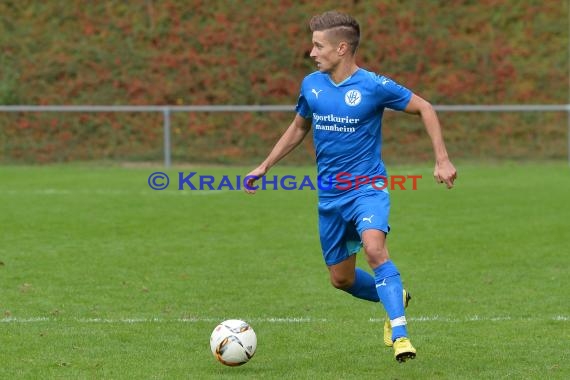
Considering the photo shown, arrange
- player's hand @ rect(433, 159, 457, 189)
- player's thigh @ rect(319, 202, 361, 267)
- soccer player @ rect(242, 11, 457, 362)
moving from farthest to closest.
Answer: player's thigh @ rect(319, 202, 361, 267), soccer player @ rect(242, 11, 457, 362), player's hand @ rect(433, 159, 457, 189)

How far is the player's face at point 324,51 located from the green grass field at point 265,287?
1853mm

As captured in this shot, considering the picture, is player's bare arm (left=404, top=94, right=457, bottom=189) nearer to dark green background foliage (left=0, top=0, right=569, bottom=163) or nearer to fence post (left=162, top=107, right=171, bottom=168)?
fence post (left=162, top=107, right=171, bottom=168)

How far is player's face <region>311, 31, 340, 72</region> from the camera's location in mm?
7223

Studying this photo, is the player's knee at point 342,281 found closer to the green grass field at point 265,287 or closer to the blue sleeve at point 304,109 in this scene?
the green grass field at point 265,287

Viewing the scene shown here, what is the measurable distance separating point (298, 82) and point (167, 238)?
1634 cm

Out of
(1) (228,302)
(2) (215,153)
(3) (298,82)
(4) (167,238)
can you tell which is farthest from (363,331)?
(3) (298,82)

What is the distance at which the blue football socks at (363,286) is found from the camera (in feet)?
25.6

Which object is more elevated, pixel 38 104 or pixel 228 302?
pixel 38 104

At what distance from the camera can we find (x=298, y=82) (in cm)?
2966

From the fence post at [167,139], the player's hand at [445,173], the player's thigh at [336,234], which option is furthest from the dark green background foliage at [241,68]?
the player's hand at [445,173]

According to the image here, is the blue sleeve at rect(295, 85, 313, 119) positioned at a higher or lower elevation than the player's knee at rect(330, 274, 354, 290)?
higher

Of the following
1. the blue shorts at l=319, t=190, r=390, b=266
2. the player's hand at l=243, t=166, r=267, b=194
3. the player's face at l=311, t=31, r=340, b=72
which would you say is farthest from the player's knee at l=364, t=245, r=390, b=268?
the player's face at l=311, t=31, r=340, b=72

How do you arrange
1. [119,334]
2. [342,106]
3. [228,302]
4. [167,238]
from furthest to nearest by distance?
[167,238] < [228,302] < [119,334] < [342,106]

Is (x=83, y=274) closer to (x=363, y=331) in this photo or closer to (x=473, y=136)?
(x=363, y=331)
